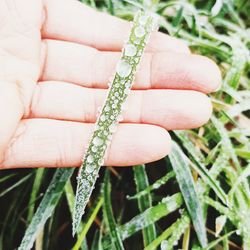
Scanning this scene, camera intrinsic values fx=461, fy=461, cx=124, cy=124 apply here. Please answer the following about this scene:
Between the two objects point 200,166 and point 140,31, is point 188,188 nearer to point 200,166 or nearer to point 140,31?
point 200,166

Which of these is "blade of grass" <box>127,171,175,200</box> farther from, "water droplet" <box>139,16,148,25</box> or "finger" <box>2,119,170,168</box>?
"water droplet" <box>139,16,148,25</box>

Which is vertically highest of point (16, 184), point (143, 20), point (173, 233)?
point (143, 20)

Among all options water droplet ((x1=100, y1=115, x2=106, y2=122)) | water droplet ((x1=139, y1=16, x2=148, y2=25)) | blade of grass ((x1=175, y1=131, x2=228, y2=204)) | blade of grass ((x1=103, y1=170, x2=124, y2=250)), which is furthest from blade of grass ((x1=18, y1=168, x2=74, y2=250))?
water droplet ((x1=139, y1=16, x2=148, y2=25))

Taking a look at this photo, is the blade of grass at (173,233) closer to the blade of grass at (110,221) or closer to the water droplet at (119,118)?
the blade of grass at (110,221)

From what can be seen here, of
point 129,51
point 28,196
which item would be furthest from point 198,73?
point 28,196

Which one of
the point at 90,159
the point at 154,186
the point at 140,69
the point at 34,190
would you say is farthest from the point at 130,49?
the point at 34,190

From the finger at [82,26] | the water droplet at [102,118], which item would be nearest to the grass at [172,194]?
the finger at [82,26]
